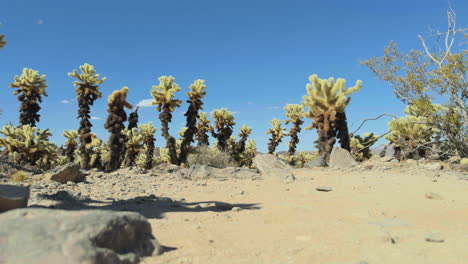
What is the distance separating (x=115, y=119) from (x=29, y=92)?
8.78m

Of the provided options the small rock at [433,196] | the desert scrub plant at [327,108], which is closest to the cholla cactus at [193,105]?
the desert scrub plant at [327,108]

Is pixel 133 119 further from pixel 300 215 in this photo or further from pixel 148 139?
pixel 300 215

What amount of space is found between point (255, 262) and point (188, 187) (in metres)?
6.45

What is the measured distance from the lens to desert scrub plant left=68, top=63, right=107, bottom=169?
82.3 feet

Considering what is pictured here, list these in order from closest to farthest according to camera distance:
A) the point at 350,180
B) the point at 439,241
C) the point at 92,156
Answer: the point at 439,241 → the point at 350,180 → the point at 92,156

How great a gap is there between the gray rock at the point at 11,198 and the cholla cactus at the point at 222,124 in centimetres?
2668

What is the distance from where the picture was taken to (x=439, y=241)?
437cm

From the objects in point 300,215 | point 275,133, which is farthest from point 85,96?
point 300,215

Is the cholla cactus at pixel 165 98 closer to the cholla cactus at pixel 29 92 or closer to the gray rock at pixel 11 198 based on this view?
the cholla cactus at pixel 29 92

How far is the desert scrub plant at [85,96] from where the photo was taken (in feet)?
82.3

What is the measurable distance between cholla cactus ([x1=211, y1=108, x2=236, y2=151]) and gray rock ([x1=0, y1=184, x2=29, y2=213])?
1050 inches

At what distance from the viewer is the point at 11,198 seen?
16.2 ft

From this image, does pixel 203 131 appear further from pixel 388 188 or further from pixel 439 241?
pixel 439 241

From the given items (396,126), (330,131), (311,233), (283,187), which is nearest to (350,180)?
(283,187)
